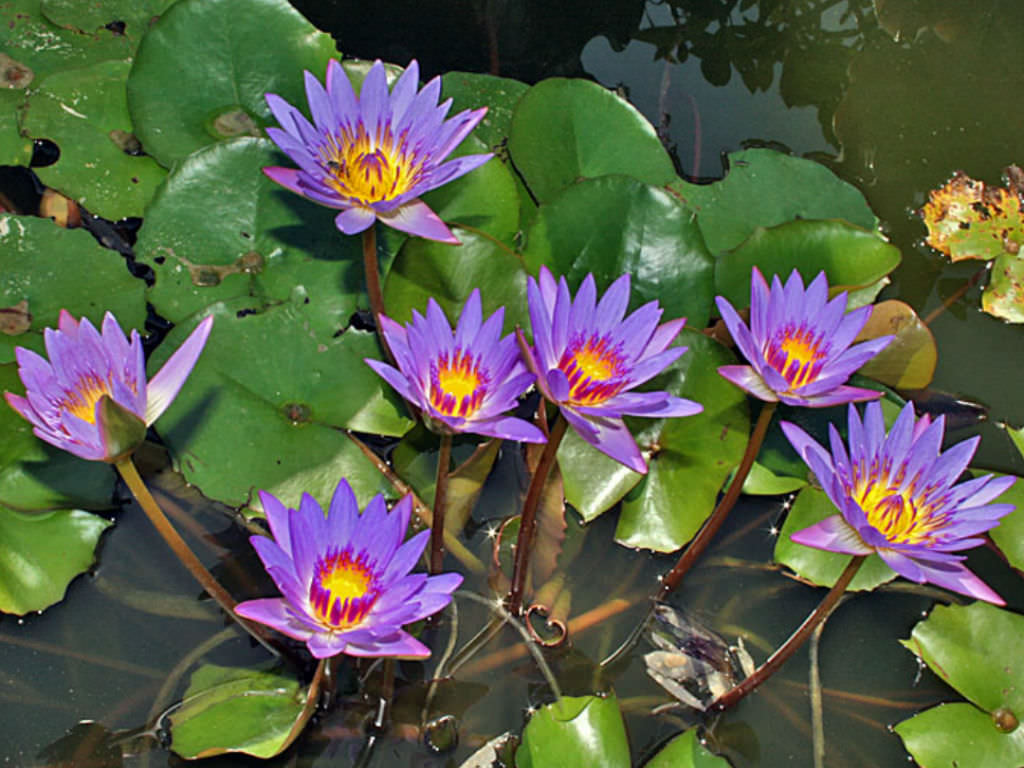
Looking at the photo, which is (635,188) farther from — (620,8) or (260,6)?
(620,8)

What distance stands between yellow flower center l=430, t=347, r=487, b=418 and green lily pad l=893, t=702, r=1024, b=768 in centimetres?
116

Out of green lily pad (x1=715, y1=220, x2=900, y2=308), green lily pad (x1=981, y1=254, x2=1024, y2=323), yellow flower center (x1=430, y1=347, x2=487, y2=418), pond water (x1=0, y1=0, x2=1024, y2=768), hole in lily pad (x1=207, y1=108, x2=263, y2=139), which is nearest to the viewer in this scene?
yellow flower center (x1=430, y1=347, x2=487, y2=418)

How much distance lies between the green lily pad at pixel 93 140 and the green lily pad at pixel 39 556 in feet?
2.89

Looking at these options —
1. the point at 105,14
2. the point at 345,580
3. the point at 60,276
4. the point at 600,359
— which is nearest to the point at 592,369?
the point at 600,359

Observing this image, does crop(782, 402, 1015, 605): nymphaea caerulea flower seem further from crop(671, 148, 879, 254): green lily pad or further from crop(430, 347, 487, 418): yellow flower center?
crop(671, 148, 879, 254): green lily pad

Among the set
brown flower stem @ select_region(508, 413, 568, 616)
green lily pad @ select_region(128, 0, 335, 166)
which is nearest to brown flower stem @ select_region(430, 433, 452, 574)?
brown flower stem @ select_region(508, 413, 568, 616)

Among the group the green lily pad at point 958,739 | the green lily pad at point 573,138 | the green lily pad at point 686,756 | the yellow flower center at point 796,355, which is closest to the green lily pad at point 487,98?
the green lily pad at point 573,138

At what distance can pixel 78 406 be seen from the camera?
5.56 ft

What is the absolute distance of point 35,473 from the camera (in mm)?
2057

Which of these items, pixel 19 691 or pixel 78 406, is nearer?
pixel 78 406

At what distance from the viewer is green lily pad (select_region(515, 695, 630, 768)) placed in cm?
175

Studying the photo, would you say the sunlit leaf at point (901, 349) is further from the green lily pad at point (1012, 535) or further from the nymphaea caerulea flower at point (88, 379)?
the nymphaea caerulea flower at point (88, 379)

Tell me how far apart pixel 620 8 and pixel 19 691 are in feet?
9.27

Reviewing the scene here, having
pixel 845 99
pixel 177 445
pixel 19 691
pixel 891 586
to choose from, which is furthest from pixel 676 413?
pixel 845 99
